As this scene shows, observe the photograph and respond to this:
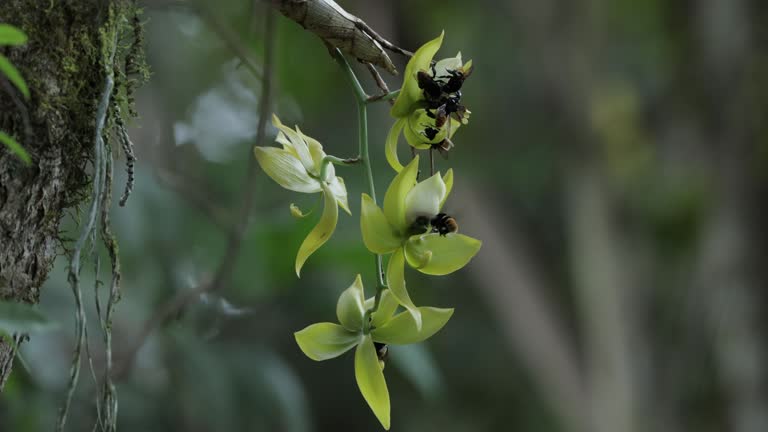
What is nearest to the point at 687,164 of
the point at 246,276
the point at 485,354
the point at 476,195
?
the point at 476,195

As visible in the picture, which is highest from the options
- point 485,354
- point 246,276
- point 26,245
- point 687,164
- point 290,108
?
point 26,245

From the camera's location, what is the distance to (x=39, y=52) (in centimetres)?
49

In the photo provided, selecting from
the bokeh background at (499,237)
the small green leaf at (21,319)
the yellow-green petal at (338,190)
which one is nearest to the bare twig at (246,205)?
the bokeh background at (499,237)

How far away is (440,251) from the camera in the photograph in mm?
507

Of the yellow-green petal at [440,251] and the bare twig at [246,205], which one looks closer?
the yellow-green petal at [440,251]

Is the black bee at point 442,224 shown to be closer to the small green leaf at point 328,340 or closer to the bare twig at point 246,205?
the small green leaf at point 328,340

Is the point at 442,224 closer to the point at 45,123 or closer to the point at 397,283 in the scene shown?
the point at 397,283

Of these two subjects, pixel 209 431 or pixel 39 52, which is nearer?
pixel 39 52

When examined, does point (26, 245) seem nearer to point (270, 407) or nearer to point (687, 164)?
point (270, 407)

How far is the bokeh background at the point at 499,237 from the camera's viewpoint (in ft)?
4.67

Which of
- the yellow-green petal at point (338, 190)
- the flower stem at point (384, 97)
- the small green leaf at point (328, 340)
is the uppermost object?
the flower stem at point (384, 97)

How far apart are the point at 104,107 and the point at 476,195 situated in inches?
71.6

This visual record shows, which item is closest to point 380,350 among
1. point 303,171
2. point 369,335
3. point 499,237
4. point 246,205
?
point 369,335

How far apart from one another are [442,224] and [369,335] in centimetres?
9
